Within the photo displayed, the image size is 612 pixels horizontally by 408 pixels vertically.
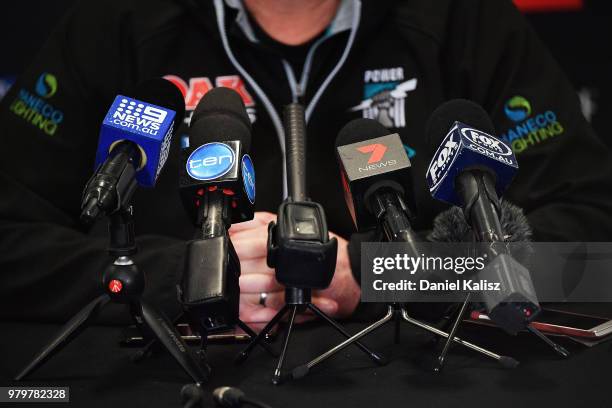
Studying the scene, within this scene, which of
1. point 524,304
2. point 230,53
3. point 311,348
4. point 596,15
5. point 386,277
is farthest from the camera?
point 596,15

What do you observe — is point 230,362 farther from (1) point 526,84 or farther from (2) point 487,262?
(1) point 526,84

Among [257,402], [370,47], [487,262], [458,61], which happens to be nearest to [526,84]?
[458,61]

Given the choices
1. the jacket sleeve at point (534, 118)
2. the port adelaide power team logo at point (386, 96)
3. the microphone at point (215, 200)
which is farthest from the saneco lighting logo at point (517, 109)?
the microphone at point (215, 200)

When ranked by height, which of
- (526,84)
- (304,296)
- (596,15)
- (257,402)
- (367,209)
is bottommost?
(257,402)

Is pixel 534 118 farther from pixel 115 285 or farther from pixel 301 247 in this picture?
pixel 115 285

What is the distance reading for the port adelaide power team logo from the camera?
59.7 inches

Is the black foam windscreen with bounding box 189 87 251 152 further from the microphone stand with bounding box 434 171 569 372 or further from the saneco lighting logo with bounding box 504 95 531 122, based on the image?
the saneco lighting logo with bounding box 504 95 531 122

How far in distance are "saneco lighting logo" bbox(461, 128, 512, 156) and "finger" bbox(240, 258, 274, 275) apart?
487mm

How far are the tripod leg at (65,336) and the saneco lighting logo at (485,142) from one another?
503 millimetres

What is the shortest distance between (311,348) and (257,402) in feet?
0.94

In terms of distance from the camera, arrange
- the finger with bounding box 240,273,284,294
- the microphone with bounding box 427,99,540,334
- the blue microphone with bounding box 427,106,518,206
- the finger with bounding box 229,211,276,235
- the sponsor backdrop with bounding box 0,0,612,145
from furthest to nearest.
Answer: the sponsor backdrop with bounding box 0,0,612,145, the finger with bounding box 229,211,276,235, the finger with bounding box 240,273,284,294, the blue microphone with bounding box 427,106,518,206, the microphone with bounding box 427,99,540,334

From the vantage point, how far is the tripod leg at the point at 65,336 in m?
0.91

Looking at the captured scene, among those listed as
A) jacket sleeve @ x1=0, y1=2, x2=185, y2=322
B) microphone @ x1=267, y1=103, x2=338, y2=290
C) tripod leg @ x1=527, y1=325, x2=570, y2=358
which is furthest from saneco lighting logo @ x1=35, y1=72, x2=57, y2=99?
tripod leg @ x1=527, y1=325, x2=570, y2=358

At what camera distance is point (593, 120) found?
195 cm
